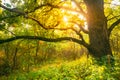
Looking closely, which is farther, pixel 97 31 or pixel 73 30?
pixel 73 30

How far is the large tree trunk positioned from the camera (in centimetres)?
1262

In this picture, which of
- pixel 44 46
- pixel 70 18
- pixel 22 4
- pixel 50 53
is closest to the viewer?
pixel 22 4

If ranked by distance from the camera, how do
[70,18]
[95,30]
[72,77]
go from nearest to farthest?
[72,77]
[95,30]
[70,18]

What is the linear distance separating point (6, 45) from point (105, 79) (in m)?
33.2

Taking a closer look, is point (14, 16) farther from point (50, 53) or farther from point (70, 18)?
point (50, 53)

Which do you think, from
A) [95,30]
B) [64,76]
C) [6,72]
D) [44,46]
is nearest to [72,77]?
[64,76]

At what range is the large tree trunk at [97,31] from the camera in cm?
1262

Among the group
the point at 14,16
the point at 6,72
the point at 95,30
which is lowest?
the point at 6,72

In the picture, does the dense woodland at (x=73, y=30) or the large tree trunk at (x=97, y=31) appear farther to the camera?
the large tree trunk at (x=97, y=31)

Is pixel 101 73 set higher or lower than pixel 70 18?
lower

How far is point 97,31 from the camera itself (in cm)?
1267

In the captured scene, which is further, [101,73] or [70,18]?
[70,18]

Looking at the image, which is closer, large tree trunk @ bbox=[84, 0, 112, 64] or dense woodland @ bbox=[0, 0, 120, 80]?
dense woodland @ bbox=[0, 0, 120, 80]

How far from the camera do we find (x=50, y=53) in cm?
5269
